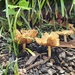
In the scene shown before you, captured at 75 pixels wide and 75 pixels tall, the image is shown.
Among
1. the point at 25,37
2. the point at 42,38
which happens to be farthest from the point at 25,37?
the point at 42,38

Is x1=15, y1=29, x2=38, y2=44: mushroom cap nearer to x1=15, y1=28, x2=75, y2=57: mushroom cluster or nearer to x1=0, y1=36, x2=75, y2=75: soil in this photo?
x1=15, y1=28, x2=75, y2=57: mushroom cluster

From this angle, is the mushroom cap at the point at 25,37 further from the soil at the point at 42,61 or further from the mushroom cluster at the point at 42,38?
the soil at the point at 42,61

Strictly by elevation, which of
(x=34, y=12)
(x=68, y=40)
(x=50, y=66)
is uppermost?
(x=34, y=12)

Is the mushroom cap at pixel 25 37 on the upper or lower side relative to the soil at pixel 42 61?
upper

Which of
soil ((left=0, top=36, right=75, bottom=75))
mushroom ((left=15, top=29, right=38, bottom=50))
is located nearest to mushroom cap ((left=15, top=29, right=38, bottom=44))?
mushroom ((left=15, top=29, right=38, bottom=50))

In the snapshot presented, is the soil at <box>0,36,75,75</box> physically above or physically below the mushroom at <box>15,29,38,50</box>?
below

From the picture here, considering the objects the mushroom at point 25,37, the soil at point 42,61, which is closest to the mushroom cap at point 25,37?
the mushroom at point 25,37

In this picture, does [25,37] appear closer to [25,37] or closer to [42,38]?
[25,37]

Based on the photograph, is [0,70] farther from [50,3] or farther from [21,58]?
[50,3]

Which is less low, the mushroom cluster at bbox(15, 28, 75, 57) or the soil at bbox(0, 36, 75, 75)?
the mushroom cluster at bbox(15, 28, 75, 57)

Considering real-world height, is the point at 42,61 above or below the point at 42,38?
below

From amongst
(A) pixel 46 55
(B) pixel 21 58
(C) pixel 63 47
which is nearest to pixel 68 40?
(C) pixel 63 47
